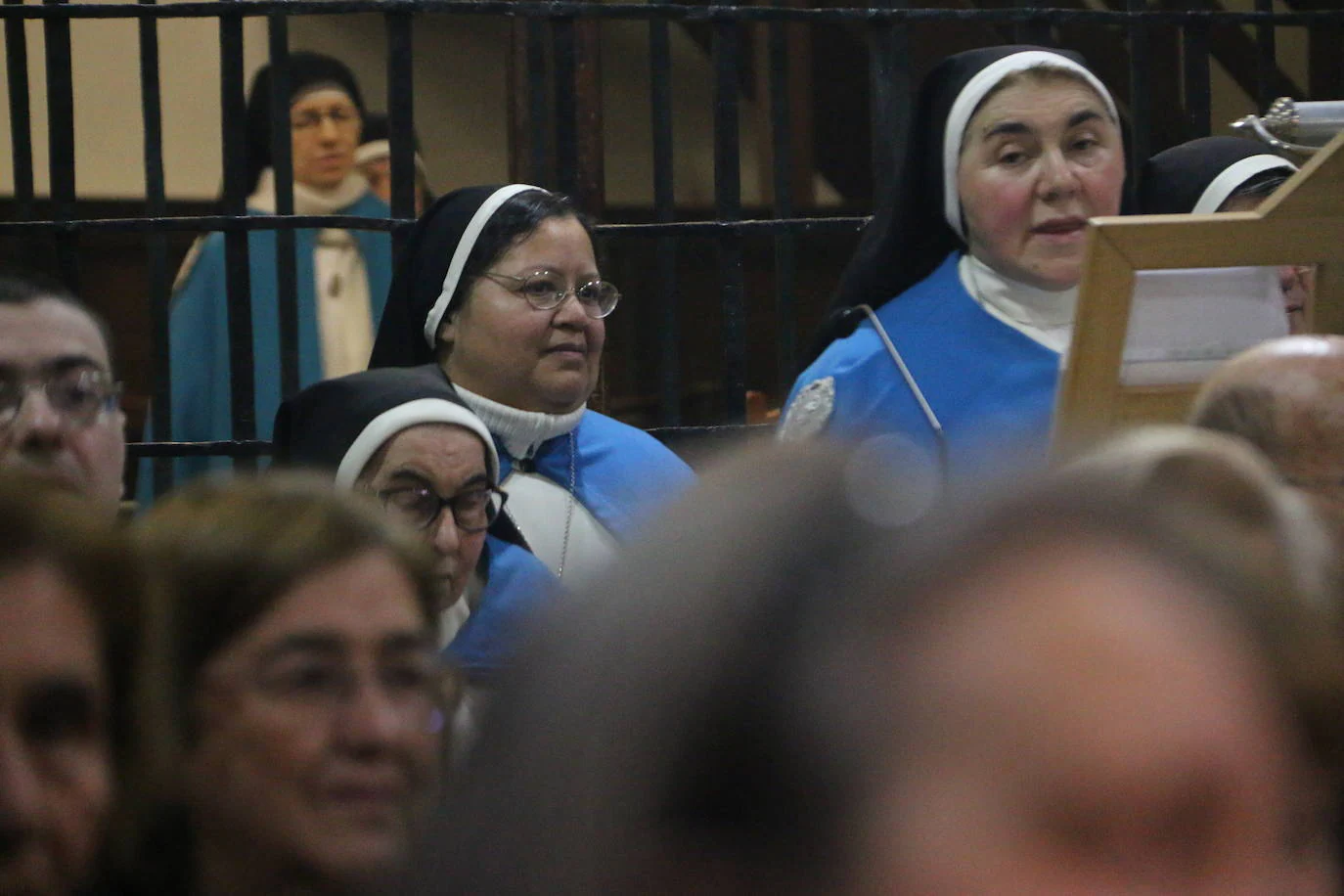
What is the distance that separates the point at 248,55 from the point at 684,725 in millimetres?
6209

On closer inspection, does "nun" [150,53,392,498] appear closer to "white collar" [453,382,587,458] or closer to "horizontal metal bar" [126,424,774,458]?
"horizontal metal bar" [126,424,774,458]

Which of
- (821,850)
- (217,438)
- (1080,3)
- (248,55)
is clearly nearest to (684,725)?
(821,850)

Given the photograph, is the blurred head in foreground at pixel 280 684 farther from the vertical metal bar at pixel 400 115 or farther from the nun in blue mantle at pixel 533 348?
the vertical metal bar at pixel 400 115

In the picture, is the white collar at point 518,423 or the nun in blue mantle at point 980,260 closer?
the nun in blue mantle at point 980,260

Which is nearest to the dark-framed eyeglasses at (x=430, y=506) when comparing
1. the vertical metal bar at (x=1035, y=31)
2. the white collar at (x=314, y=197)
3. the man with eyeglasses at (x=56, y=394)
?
the man with eyeglasses at (x=56, y=394)

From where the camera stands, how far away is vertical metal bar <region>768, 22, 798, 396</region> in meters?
4.21

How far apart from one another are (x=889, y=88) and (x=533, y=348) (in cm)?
125

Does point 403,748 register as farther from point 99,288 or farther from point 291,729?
point 99,288

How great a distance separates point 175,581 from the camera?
4.75 ft

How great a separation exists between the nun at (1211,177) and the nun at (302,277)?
6.74ft

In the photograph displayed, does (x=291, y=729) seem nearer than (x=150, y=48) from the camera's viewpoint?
Yes

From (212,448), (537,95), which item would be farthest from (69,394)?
(537,95)

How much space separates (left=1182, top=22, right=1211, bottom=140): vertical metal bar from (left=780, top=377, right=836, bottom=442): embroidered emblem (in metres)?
1.50

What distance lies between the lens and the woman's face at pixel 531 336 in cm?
351
